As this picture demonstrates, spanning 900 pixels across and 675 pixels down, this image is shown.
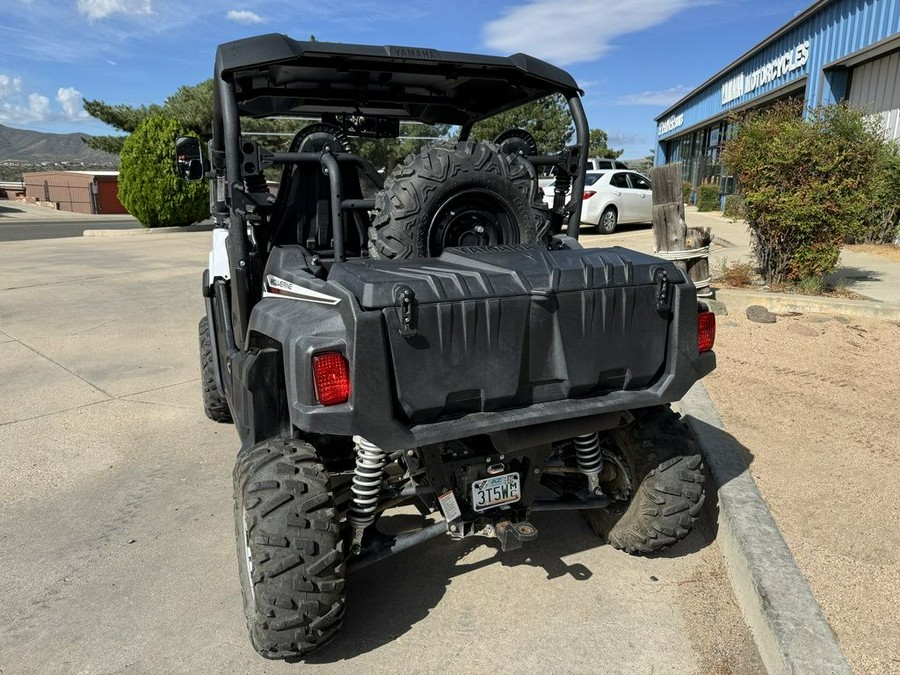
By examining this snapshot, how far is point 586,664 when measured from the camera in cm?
258

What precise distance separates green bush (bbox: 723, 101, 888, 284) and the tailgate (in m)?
5.78

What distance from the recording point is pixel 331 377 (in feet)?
7.39

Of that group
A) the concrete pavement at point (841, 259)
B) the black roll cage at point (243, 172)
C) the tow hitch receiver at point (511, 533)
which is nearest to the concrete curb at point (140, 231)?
the concrete pavement at point (841, 259)

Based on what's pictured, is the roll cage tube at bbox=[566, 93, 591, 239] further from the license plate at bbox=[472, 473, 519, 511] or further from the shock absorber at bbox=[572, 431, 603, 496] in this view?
the license plate at bbox=[472, 473, 519, 511]

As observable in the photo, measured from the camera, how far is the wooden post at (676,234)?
24.8 ft

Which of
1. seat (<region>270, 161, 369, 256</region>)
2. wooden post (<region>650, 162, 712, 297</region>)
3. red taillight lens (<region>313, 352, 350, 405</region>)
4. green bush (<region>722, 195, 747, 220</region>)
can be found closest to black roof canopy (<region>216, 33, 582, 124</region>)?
seat (<region>270, 161, 369, 256</region>)

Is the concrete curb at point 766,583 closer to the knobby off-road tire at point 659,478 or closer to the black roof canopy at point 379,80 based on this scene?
the knobby off-road tire at point 659,478

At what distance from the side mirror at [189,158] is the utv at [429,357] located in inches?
14.9

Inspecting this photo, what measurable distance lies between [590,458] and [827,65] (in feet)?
51.1

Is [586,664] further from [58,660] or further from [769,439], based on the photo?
[769,439]

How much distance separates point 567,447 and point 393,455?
830 millimetres

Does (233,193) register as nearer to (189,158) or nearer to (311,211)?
(311,211)

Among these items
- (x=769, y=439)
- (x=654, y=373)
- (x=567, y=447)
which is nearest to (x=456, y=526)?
(x=567, y=447)

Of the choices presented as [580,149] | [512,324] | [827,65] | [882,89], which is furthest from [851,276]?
[512,324]
